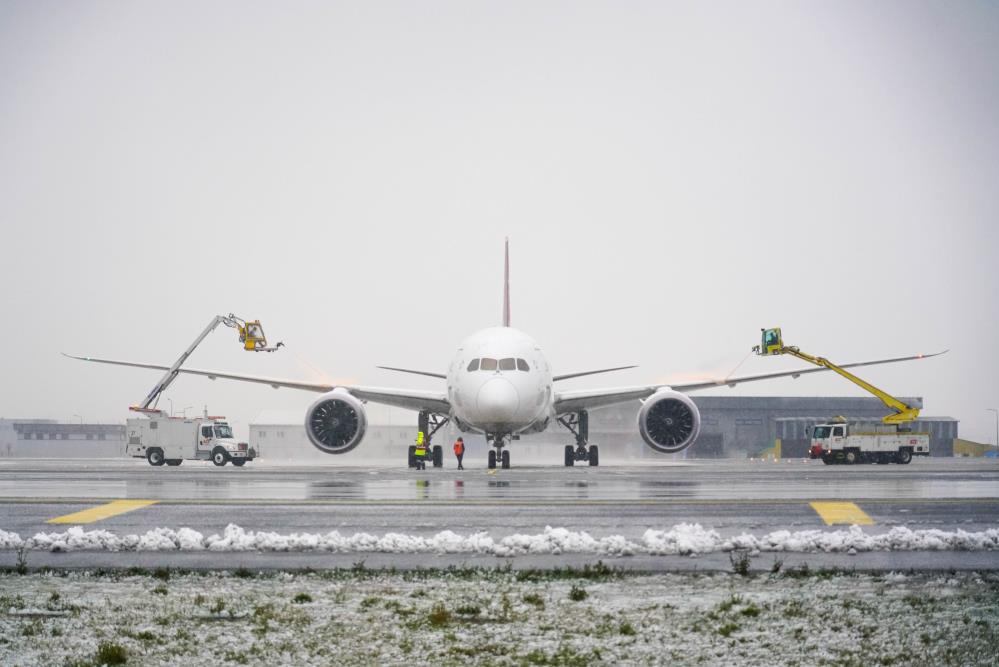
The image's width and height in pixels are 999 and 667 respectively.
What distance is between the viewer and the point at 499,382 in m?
31.4

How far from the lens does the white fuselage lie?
102 ft

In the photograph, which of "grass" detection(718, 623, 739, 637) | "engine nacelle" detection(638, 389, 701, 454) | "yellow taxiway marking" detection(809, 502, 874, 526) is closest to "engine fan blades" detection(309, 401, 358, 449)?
"engine nacelle" detection(638, 389, 701, 454)

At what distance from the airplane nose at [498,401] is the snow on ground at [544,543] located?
20.3 meters

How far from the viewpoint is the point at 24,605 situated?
7273 millimetres

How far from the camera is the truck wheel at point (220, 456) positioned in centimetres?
4300

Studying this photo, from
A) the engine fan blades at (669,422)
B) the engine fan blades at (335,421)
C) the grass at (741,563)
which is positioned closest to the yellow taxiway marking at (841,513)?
the grass at (741,563)

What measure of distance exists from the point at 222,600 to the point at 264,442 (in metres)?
79.6

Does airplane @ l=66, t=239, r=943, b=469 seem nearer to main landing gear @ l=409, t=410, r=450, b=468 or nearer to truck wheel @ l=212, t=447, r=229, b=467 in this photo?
main landing gear @ l=409, t=410, r=450, b=468

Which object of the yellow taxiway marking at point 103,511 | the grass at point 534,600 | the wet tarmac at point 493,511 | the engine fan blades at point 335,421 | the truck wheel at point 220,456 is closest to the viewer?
the grass at point 534,600

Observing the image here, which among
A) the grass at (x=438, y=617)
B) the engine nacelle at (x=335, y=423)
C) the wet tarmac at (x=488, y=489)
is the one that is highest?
the engine nacelle at (x=335, y=423)

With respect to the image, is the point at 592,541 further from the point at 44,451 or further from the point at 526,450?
the point at 44,451

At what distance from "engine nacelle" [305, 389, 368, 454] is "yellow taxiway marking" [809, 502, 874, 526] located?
2287cm

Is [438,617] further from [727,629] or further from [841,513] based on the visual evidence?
[841,513]

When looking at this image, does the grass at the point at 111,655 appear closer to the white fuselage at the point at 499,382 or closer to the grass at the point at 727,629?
the grass at the point at 727,629
